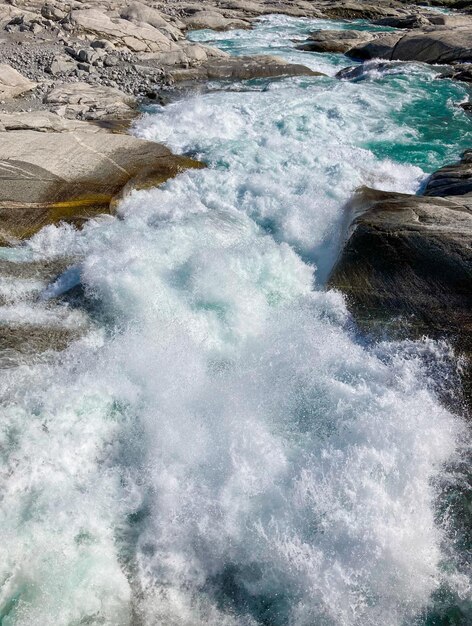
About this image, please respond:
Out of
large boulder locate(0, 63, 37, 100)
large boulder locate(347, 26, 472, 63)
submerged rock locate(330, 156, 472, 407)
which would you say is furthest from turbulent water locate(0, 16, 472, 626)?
large boulder locate(347, 26, 472, 63)

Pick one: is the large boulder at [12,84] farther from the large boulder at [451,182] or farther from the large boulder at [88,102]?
the large boulder at [451,182]

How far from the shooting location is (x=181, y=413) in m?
6.32

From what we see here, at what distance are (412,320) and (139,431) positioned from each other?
4146mm

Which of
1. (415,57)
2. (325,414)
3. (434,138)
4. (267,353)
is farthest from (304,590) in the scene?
(415,57)

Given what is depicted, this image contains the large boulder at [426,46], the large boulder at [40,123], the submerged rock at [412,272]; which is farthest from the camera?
the large boulder at [426,46]

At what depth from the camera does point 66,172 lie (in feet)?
34.6

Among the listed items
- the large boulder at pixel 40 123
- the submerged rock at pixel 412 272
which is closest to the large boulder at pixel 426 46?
the large boulder at pixel 40 123

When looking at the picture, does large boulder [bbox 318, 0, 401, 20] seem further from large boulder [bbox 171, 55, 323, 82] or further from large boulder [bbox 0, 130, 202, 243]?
large boulder [bbox 0, 130, 202, 243]

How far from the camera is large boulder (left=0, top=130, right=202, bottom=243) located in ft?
31.7

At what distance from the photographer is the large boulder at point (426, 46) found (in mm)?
21641

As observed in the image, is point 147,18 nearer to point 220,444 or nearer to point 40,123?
point 40,123

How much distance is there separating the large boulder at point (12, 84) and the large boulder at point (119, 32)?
6619mm

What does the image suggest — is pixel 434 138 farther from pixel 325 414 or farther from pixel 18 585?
pixel 18 585

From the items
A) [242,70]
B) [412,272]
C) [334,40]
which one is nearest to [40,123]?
[412,272]
